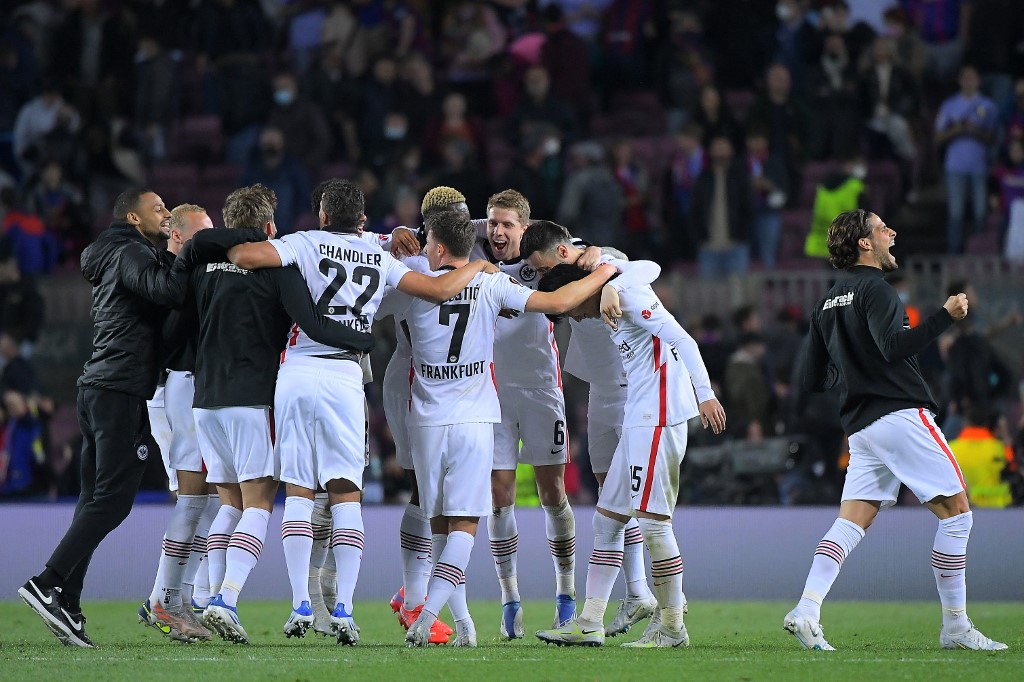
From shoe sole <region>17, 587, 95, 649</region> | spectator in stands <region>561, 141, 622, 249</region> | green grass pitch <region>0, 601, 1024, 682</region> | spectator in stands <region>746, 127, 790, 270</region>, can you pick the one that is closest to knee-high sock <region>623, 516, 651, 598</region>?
green grass pitch <region>0, 601, 1024, 682</region>

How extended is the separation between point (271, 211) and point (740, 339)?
21.7 feet

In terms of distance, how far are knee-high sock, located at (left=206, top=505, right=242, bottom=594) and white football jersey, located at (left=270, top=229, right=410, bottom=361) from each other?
0.90 m

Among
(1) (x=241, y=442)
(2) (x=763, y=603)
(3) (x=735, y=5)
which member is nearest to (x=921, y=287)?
(2) (x=763, y=603)

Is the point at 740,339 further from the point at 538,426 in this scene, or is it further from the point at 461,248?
the point at 461,248

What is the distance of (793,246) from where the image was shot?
15656 millimetres

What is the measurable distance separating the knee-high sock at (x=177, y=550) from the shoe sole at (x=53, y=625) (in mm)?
557

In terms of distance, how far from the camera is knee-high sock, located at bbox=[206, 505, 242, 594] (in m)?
7.00

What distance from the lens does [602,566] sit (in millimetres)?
7207

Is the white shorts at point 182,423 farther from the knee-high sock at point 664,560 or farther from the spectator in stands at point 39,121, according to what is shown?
the spectator in stands at point 39,121

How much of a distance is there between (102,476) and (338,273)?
1570 millimetres

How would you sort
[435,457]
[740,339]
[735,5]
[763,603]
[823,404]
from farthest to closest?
[735,5]
[740,339]
[823,404]
[763,603]
[435,457]

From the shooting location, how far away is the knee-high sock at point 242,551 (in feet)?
22.0

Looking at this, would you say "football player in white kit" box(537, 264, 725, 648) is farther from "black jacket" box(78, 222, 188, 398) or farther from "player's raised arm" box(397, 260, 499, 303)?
"black jacket" box(78, 222, 188, 398)

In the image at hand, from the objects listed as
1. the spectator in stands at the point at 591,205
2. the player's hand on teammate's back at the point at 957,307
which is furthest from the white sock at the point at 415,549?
the spectator in stands at the point at 591,205
